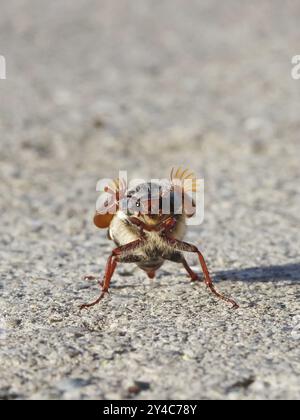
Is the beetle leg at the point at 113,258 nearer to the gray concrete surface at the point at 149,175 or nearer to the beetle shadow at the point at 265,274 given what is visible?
the gray concrete surface at the point at 149,175

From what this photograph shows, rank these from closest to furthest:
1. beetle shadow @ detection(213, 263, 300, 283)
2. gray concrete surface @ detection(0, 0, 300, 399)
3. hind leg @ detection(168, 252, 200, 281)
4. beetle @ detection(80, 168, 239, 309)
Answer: gray concrete surface @ detection(0, 0, 300, 399) < beetle @ detection(80, 168, 239, 309) < hind leg @ detection(168, 252, 200, 281) < beetle shadow @ detection(213, 263, 300, 283)

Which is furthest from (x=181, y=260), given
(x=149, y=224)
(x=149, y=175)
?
(x=149, y=175)

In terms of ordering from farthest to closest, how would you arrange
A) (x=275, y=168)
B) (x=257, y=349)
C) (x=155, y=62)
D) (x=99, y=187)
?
(x=155, y=62)
(x=275, y=168)
(x=99, y=187)
(x=257, y=349)

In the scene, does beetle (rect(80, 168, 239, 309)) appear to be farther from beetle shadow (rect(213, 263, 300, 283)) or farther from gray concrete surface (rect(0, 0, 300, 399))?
beetle shadow (rect(213, 263, 300, 283))

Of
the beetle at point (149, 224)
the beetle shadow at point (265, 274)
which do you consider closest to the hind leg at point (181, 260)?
the beetle at point (149, 224)

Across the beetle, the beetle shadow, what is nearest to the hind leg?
the beetle
